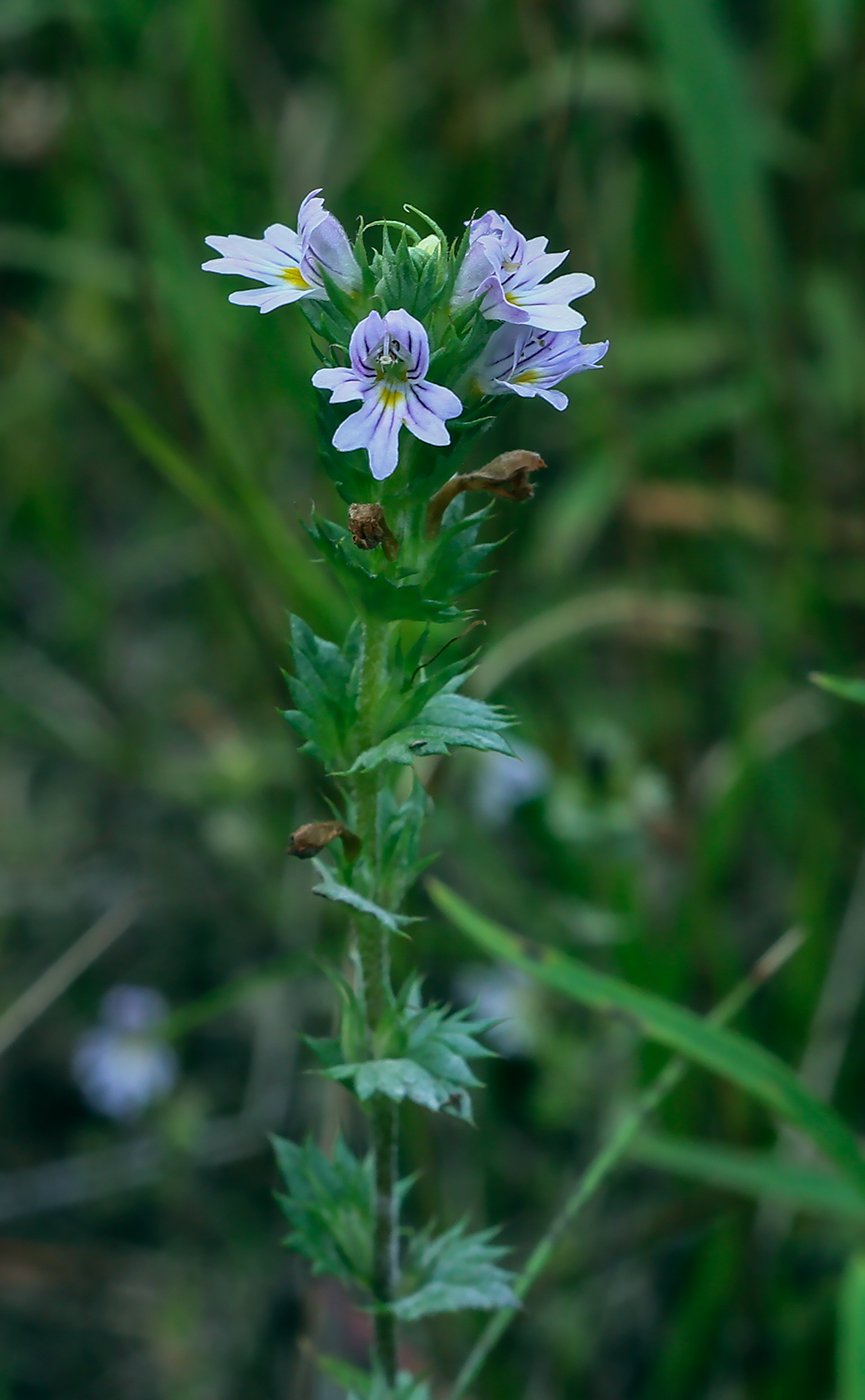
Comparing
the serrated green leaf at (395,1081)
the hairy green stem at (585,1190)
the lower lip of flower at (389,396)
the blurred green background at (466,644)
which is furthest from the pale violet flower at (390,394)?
the blurred green background at (466,644)

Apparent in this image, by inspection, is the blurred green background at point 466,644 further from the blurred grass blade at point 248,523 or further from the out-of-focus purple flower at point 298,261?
the out-of-focus purple flower at point 298,261

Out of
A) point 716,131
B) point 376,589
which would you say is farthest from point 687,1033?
point 716,131

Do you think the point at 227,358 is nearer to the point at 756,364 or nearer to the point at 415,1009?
the point at 756,364

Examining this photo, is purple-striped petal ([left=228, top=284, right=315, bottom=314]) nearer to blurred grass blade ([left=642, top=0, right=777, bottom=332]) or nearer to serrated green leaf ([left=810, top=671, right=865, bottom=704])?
serrated green leaf ([left=810, top=671, right=865, bottom=704])

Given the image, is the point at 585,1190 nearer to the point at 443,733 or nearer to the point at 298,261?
the point at 443,733

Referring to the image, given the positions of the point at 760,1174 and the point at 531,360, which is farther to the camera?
the point at 760,1174

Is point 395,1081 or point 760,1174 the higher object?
point 395,1081
